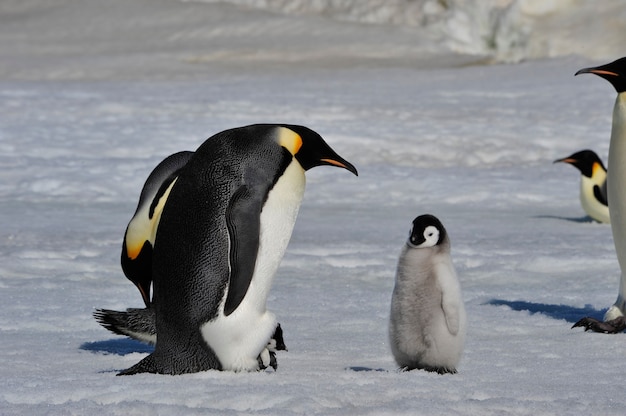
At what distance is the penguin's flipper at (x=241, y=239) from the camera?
118 inches

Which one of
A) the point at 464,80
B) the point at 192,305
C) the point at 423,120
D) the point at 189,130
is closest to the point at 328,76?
the point at 464,80

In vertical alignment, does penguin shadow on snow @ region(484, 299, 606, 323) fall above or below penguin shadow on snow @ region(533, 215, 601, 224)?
below

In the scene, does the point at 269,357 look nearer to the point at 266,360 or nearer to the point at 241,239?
the point at 266,360

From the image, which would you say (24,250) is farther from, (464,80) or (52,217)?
(464,80)

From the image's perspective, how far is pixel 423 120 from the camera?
1157 centimetres

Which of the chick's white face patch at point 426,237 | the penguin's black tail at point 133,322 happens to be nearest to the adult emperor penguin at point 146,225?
the penguin's black tail at point 133,322

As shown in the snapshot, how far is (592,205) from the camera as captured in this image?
7.40m

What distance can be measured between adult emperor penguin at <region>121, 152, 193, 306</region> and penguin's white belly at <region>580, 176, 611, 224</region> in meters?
4.30

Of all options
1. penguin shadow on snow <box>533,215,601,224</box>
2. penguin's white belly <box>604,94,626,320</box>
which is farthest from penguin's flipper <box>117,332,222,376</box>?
penguin shadow on snow <box>533,215,601,224</box>

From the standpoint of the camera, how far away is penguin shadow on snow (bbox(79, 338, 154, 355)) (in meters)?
3.62

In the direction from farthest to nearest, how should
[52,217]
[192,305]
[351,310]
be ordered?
[52,217], [351,310], [192,305]

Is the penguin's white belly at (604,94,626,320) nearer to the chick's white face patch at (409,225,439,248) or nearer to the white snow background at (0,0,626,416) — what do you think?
the white snow background at (0,0,626,416)

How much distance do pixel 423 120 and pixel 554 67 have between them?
4.92m

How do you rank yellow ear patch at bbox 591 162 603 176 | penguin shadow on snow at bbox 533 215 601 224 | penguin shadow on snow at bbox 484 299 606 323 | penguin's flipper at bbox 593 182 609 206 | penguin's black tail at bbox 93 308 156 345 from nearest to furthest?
penguin's black tail at bbox 93 308 156 345 → penguin shadow on snow at bbox 484 299 606 323 → penguin's flipper at bbox 593 182 609 206 → penguin shadow on snow at bbox 533 215 601 224 → yellow ear patch at bbox 591 162 603 176
